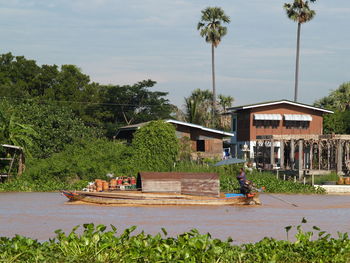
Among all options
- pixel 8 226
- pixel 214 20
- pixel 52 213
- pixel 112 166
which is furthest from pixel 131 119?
pixel 8 226

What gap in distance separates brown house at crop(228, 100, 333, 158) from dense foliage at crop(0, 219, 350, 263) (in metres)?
43.2

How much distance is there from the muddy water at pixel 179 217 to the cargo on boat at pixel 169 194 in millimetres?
497

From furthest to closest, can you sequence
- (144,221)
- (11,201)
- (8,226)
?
(11,201), (144,221), (8,226)

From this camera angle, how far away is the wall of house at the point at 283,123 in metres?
57.0

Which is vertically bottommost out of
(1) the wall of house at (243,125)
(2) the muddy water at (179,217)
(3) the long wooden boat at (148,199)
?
(2) the muddy water at (179,217)

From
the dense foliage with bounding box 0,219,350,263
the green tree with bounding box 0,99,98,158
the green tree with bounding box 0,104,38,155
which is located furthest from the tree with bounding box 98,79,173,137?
the dense foliage with bounding box 0,219,350,263

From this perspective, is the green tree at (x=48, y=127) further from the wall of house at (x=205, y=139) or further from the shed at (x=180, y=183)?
the shed at (x=180, y=183)

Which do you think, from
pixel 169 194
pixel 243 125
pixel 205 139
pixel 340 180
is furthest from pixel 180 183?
pixel 243 125

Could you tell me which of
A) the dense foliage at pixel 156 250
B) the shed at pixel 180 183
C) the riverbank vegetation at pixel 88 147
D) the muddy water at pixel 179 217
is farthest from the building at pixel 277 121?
the dense foliage at pixel 156 250

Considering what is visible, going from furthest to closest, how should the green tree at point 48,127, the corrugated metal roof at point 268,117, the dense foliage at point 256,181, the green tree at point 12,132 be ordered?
the corrugated metal roof at point 268,117
the green tree at point 48,127
the green tree at point 12,132
the dense foliage at point 256,181

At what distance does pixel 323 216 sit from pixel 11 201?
14267 mm

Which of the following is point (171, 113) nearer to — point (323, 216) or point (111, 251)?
point (323, 216)

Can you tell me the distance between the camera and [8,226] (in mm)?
23109

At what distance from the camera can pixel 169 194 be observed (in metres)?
31.4
